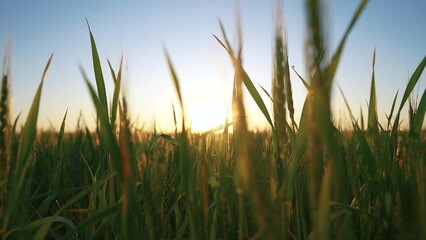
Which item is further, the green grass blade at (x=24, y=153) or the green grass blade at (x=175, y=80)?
the green grass blade at (x=24, y=153)

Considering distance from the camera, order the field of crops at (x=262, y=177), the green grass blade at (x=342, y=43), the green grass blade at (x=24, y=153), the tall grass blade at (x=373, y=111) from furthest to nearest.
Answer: the tall grass blade at (x=373, y=111)
the green grass blade at (x=24, y=153)
the green grass blade at (x=342, y=43)
the field of crops at (x=262, y=177)

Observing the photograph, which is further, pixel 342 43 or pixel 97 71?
pixel 97 71

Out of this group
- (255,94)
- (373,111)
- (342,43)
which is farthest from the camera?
(373,111)

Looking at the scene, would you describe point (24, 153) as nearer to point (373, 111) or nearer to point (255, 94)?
point (255, 94)

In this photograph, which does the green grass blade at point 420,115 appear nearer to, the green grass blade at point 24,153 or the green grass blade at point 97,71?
the green grass blade at point 97,71

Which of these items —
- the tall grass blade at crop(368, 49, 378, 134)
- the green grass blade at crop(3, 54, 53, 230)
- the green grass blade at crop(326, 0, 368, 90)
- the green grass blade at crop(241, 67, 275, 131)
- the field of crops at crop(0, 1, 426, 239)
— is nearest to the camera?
the field of crops at crop(0, 1, 426, 239)

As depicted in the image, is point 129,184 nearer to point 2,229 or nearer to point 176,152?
point 2,229

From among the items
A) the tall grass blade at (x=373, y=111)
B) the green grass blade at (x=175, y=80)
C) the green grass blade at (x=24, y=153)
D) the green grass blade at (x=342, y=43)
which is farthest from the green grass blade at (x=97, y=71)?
the tall grass blade at (x=373, y=111)

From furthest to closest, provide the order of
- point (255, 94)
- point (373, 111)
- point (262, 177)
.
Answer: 1. point (373, 111)
2. point (255, 94)
3. point (262, 177)

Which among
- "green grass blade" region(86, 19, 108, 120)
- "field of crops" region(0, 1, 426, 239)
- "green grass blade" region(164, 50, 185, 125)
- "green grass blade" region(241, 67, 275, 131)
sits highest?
"green grass blade" region(86, 19, 108, 120)

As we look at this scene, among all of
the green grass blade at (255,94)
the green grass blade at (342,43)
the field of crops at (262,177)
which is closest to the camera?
the field of crops at (262,177)

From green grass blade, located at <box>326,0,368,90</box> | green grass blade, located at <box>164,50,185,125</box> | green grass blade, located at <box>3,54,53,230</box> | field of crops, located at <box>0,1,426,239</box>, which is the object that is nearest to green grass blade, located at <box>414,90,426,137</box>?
field of crops, located at <box>0,1,426,239</box>

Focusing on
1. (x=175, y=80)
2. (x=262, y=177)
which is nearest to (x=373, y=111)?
(x=262, y=177)

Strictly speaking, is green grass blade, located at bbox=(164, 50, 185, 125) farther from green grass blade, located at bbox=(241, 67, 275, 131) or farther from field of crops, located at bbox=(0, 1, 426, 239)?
green grass blade, located at bbox=(241, 67, 275, 131)
